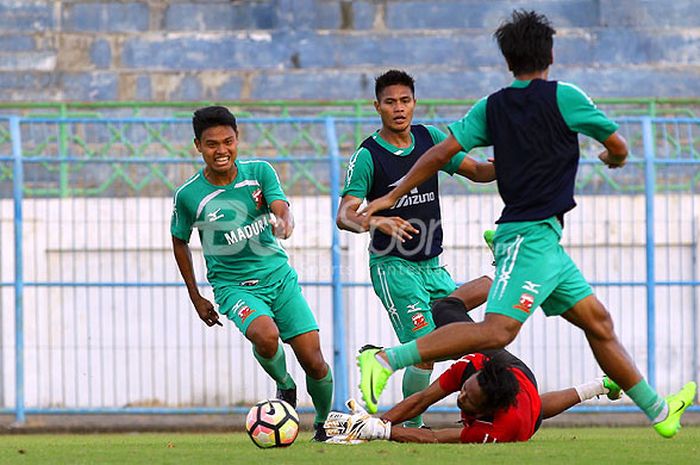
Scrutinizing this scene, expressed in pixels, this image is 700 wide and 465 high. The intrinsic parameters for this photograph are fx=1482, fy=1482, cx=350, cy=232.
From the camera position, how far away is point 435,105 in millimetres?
14742

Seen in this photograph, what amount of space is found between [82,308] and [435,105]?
13.5 feet

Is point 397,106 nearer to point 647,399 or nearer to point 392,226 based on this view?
point 392,226

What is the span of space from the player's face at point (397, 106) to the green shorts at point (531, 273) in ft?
5.78

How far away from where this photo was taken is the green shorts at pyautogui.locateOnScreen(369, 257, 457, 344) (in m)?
8.60

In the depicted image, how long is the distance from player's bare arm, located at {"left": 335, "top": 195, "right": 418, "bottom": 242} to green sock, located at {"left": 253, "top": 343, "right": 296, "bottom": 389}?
3.02 ft

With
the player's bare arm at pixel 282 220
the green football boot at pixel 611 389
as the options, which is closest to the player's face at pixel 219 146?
the player's bare arm at pixel 282 220

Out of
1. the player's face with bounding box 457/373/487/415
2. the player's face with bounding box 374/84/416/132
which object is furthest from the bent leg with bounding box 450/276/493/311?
the player's face with bounding box 374/84/416/132

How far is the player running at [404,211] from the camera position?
338 inches

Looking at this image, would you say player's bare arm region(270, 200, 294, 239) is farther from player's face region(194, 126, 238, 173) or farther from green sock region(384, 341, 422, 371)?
green sock region(384, 341, 422, 371)

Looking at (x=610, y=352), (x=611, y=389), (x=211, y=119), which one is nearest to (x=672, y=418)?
(x=610, y=352)

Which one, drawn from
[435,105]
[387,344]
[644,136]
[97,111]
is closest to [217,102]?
[97,111]

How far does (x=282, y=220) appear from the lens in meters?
8.20

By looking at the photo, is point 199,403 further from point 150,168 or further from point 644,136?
point 644,136

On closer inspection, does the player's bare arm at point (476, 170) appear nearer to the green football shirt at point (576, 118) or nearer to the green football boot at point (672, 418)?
the green football shirt at point (576, 118)
